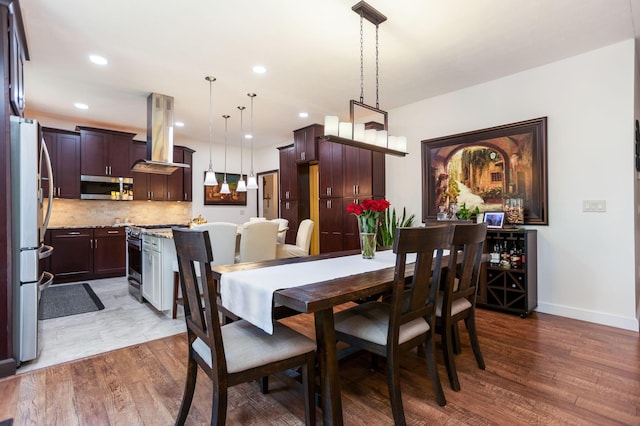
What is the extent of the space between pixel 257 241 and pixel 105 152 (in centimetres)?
377

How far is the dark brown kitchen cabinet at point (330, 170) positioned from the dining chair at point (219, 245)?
2.27m

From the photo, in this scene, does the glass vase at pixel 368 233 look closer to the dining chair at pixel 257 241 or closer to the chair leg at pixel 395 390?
the chair leg at pixel 395 390

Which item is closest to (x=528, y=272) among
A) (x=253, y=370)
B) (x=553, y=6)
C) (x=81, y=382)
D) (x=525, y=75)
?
(x=525, y=75)

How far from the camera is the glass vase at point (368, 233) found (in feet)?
7.56

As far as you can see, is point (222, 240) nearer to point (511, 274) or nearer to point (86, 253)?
point (511, 274)

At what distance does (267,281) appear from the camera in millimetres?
1624

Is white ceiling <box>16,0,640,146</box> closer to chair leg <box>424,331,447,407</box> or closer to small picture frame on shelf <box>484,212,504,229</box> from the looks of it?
small picture frame on shelf <box>484,212,504,229</box>

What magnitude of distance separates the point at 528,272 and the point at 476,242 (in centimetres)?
184

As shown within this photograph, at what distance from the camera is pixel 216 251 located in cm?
333

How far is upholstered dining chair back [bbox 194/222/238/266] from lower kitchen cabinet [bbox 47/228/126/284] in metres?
3.07

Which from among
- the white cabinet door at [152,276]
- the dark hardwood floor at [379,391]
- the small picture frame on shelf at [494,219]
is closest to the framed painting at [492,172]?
the small picture frame on shelf at [494,219]

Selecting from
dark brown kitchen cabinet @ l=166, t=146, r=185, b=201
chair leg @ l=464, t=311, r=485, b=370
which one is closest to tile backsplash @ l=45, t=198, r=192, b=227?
dark brown kitchen cabinet @ l=166, t=146, r=185, b=201

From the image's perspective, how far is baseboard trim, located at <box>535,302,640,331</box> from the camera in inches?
117

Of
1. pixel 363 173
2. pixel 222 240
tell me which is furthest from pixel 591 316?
pixel 222 240
